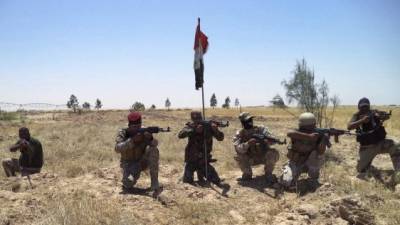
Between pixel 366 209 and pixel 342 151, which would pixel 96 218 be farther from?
pixel 342 151

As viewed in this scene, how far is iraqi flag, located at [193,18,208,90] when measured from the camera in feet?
27.0

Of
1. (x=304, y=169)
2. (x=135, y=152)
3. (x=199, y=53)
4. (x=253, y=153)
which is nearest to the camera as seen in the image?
(x=135, y=152)

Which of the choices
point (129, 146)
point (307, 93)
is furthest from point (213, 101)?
point (129, 146)

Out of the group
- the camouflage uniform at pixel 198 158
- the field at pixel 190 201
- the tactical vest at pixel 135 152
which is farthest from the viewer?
the camouflage uniform at pixel 198 158

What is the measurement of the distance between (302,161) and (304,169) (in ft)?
0.49

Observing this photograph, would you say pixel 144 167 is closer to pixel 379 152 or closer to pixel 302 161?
pixel 302 161

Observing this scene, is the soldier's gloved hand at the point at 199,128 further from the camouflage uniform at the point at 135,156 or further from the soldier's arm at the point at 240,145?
the camouflage uniform at the point at 135,156

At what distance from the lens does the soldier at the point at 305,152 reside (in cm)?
742

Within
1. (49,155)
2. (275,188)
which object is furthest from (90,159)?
(275,188)

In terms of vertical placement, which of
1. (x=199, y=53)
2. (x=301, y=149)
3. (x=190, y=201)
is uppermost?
(x=199, y=53)

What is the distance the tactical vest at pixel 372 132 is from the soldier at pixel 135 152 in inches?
163

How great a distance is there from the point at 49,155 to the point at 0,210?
21.4 feet

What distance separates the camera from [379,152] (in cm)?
843

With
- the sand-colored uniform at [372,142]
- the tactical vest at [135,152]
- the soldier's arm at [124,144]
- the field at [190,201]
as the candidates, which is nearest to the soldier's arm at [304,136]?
the field at [190,201]
